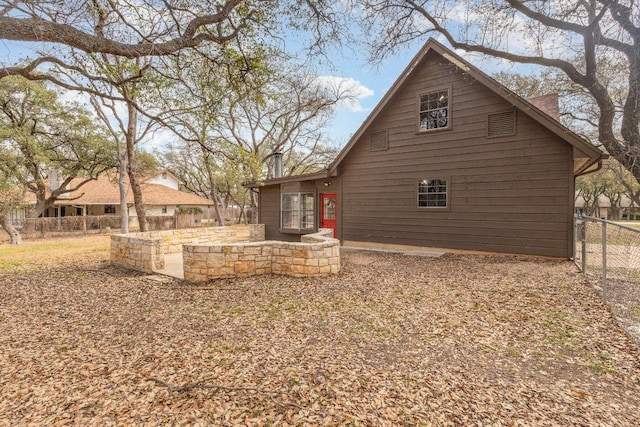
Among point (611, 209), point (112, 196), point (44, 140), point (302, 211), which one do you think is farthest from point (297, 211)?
point (611, 209)

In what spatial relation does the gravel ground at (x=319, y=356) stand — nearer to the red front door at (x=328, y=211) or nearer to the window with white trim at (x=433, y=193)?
the window with white trim at (x=433, y=193)

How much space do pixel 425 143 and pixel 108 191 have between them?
24.7 metres

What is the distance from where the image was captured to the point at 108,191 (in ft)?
80.0

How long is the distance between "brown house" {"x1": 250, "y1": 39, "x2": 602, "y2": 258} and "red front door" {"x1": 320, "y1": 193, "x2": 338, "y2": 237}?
3.2 inches

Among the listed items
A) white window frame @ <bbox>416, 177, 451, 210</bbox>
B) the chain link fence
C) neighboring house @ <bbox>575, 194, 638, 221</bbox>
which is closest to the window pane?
white window frame @ <bbox>416, 177, 451, 210</bbox>

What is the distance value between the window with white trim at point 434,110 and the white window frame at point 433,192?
5.47 feet

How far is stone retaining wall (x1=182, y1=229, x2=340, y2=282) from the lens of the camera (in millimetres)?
6348

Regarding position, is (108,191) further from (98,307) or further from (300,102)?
(98,307)

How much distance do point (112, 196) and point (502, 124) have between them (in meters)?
25.8

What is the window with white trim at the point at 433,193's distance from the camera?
9648 mm

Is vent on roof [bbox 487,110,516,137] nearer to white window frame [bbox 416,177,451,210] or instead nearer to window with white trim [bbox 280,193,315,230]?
white window frame [bbox 416,177,451,210]

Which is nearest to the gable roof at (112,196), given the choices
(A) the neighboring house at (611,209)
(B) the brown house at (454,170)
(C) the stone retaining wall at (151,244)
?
(C) the stone retaining wall at (151,244)

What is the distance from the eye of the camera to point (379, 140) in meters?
10.9

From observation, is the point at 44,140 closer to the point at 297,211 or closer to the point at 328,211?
the point at 297,211
